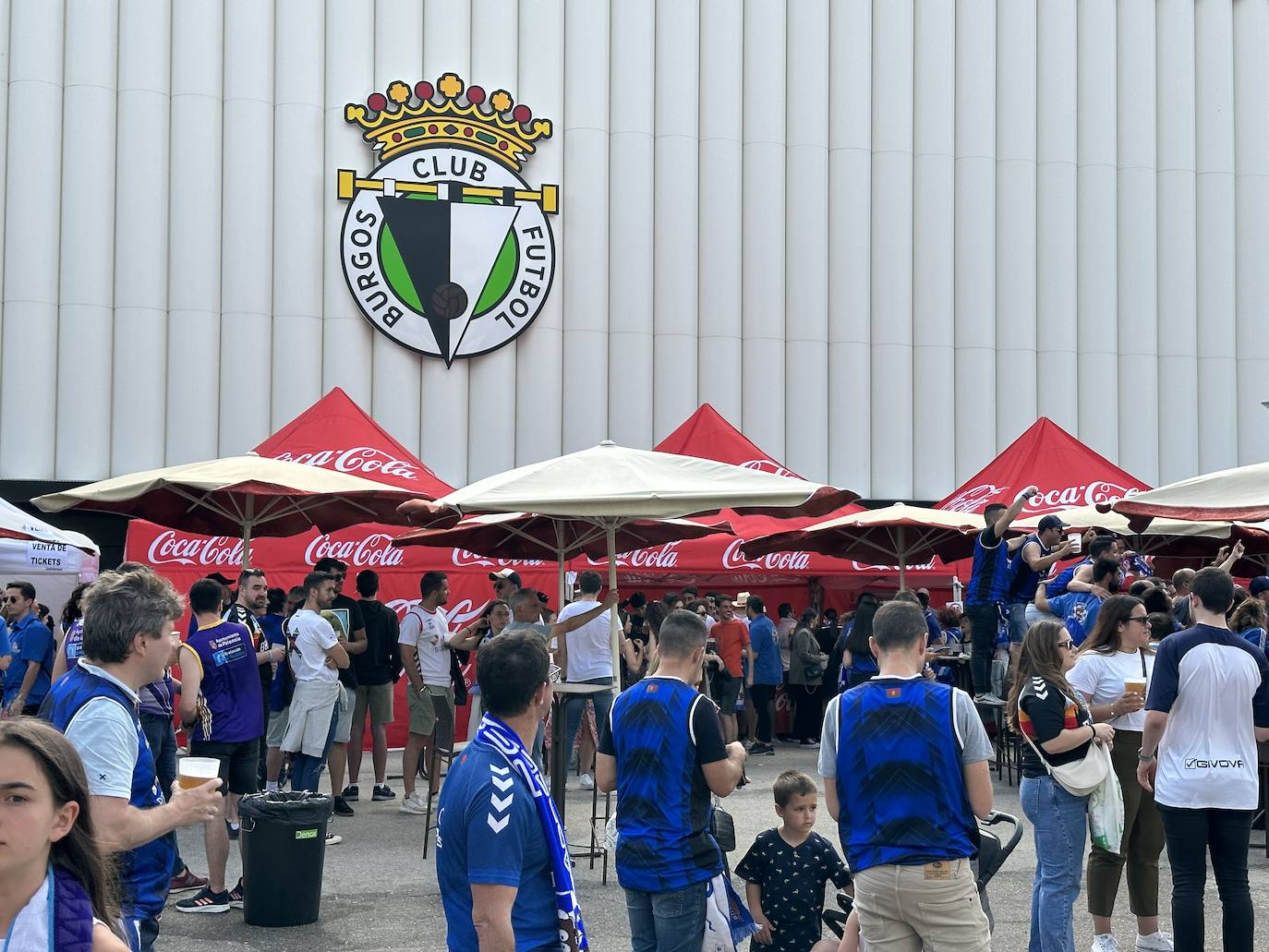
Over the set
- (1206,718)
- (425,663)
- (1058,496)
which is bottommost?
(425,663)

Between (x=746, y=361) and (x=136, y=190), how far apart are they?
9.82 m

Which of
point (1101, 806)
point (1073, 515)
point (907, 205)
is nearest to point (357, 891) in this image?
point (1101, 806)

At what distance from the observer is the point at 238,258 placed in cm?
2108

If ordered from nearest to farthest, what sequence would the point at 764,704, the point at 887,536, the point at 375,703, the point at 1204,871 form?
the point at 1204,871, the point at 375,703, the point at 887,536, the point at 764,704

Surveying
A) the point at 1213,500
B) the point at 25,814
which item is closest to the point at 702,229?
the point at 1213,500

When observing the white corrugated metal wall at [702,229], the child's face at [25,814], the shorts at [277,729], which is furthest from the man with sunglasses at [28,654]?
the white corrugated metal wall at [702,229]

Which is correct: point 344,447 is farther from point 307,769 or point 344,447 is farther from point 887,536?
point 307,769

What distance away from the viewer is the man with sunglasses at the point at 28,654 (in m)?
10.9

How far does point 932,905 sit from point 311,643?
6.01m

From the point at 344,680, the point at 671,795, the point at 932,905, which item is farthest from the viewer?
the point at 344,680

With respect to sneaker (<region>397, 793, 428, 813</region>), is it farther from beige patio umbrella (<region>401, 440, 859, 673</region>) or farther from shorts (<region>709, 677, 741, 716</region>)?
shorts (<region>709, 677, 741, 716</region>)

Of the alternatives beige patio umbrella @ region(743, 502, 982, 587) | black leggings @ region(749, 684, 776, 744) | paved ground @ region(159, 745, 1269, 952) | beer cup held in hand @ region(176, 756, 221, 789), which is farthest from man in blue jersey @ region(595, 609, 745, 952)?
black leggings @ region(749, 684, 776, 744)

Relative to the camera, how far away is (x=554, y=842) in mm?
3699

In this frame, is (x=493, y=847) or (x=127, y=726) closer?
(x=493, y=847)
